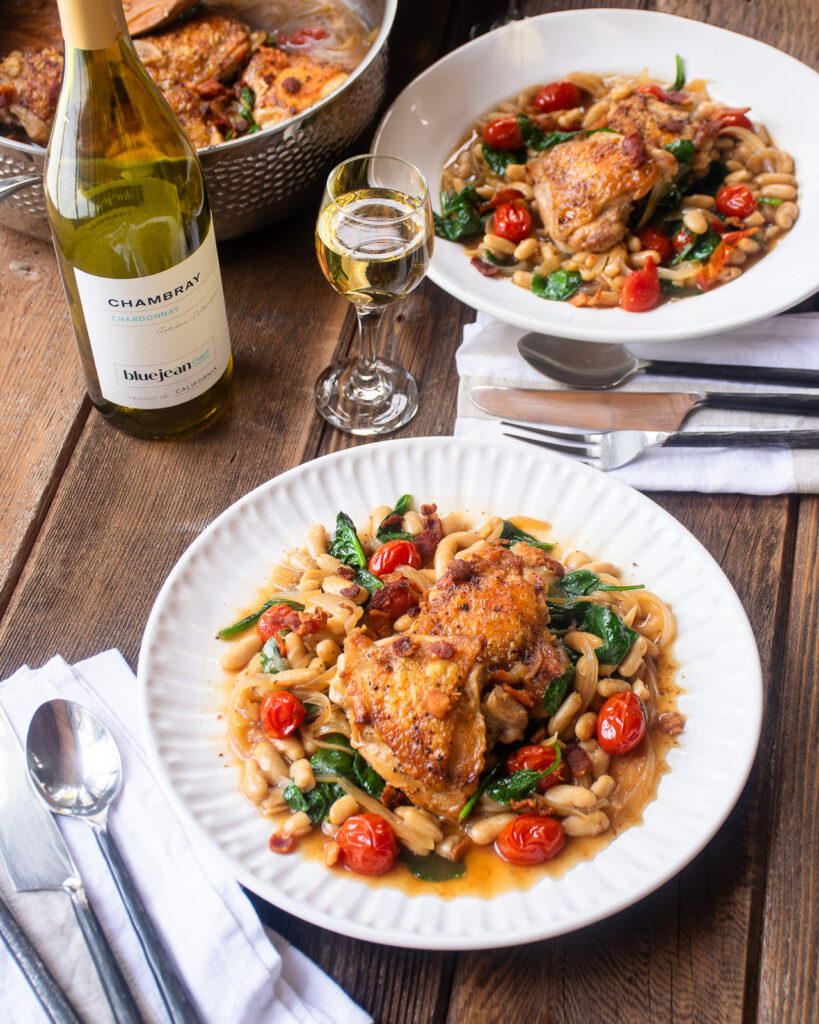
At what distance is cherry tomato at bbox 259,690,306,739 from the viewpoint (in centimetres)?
242

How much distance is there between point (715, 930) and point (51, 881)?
1.55 metres

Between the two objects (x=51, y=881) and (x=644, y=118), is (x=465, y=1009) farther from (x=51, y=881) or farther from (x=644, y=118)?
(x=644, y=118)

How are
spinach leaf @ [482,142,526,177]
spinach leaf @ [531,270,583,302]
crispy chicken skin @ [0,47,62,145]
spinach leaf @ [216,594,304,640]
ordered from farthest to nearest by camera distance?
spinach leaf @ [482,142,526,177] < crispy chicken skin @ [0,47,62,145] < spinach leaf @ [531,270,583,302] < spinach leaf @ [216,594,304,640]

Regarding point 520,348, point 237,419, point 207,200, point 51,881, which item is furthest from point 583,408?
point 51,881

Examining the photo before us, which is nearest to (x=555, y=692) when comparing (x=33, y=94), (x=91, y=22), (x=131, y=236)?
(x=131, y=236)

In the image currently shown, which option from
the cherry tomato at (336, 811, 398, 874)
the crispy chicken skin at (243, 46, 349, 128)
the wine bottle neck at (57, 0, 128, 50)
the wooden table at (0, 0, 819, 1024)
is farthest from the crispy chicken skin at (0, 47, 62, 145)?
the cherry tomato at (336, 811, 398, 874)

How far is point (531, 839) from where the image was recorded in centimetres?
221

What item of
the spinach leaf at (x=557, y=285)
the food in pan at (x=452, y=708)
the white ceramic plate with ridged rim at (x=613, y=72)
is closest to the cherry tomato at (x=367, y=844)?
the food in pan at (x=452, y=708)

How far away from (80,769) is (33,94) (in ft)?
8.70

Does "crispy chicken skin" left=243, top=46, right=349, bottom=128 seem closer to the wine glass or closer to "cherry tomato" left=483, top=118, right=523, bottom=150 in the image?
"cherry tomato" left=483, top=118, right=523, bottom=150

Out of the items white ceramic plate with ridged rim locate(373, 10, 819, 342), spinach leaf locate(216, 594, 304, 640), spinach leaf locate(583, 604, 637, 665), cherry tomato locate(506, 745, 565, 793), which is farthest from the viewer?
white ceramic plate with ridged rim locate(373, 10, 819, 342)

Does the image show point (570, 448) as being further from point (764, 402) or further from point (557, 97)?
point (557, 97)

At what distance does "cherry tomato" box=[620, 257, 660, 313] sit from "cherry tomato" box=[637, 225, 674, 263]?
0.82 feet

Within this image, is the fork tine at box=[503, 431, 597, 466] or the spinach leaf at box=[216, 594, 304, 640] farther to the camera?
the fork tine at box=[503, 431, 597, 466]
